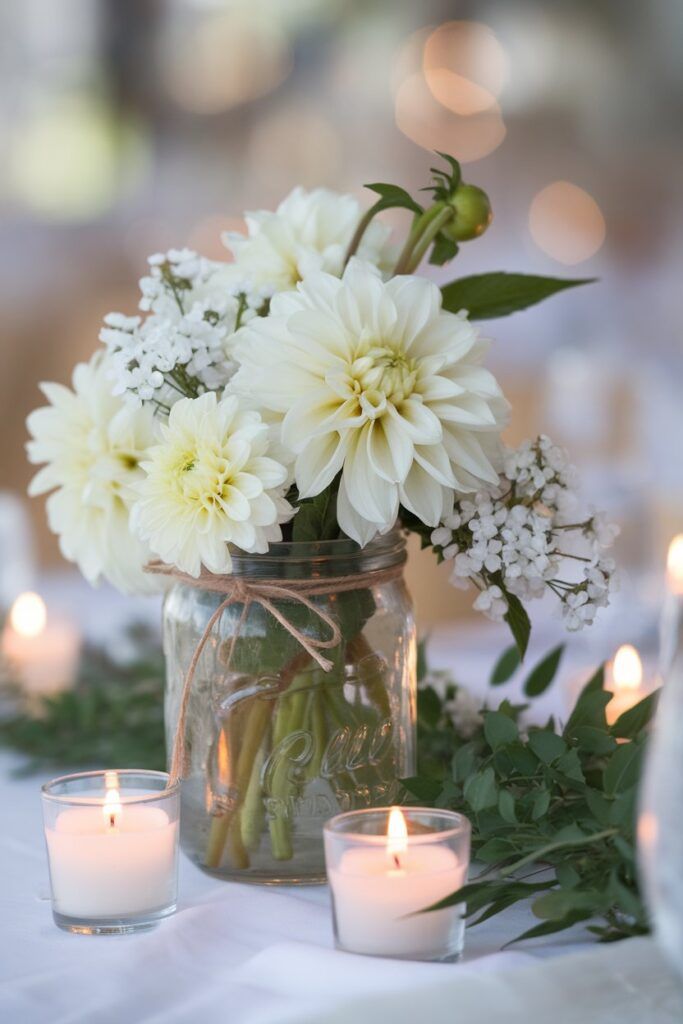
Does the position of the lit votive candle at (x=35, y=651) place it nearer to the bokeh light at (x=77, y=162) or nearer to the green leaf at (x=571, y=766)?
the green leaf at (x=571, y=766)

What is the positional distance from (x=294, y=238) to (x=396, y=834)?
0.32 meters

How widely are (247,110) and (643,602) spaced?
2.78 metres

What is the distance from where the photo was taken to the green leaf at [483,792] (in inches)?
21.7

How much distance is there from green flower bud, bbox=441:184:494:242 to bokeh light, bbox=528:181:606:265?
9.16ft

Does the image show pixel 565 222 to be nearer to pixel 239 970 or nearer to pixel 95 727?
pixel 95 727

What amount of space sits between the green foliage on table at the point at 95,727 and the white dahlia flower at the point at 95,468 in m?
0.17

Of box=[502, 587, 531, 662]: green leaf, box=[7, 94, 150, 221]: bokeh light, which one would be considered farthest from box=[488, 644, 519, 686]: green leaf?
box=[7, 94, 150, 221]: bokeh light

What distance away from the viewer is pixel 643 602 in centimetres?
116

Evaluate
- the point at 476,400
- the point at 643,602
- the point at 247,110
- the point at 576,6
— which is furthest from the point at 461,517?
the point at 247,110

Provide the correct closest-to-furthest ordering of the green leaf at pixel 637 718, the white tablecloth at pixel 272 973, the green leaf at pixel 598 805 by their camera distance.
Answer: the white tablecloth at pixel 272 973
the green leaf at pixel 598 805
the green leaf at pixel 637 718

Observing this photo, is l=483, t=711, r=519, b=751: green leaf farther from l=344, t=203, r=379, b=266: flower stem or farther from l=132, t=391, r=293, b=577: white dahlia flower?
l=344, t=203, r=379, b=266: flower stem

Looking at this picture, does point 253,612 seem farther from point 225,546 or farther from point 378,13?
point 378,13

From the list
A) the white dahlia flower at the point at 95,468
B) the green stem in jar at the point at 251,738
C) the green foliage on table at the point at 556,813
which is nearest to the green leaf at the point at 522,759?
the green foliage on table at the point at 556,813

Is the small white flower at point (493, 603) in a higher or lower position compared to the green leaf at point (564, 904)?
higher
